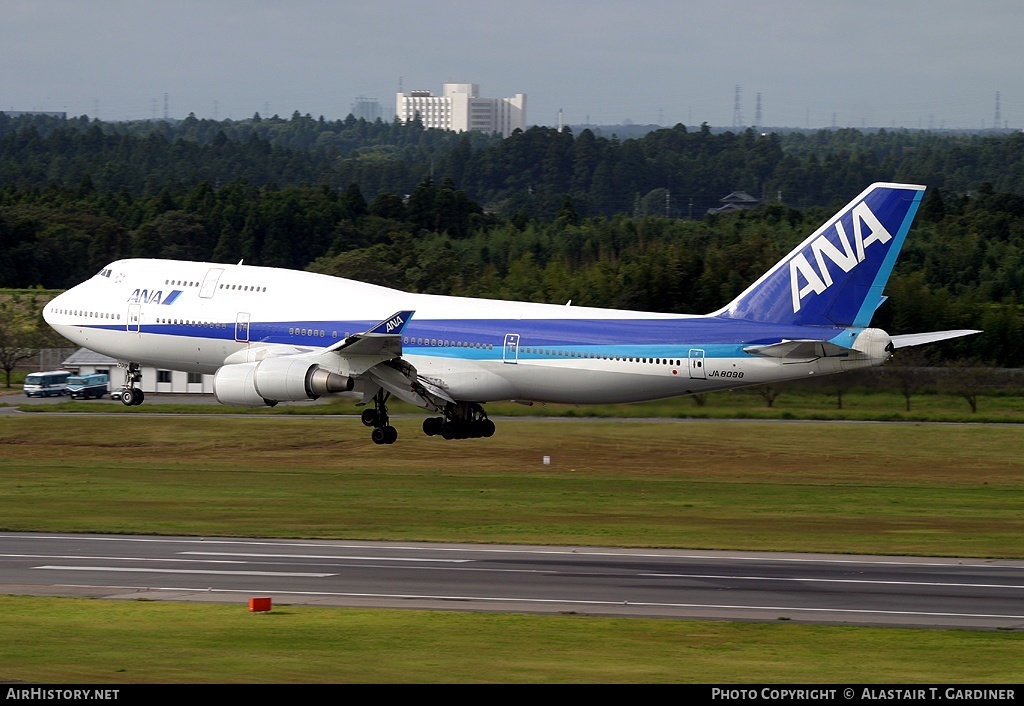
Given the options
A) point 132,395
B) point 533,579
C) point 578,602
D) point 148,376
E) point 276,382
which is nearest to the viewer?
point 578,602

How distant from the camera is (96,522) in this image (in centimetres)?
5497

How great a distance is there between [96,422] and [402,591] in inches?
1940

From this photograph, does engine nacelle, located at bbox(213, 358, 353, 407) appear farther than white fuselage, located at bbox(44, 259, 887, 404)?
Yes

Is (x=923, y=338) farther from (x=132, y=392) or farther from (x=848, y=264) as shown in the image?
(x=132, y=392)

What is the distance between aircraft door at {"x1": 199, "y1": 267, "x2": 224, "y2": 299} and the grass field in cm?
842

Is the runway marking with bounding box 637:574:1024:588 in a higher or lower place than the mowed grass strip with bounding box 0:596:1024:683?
lower

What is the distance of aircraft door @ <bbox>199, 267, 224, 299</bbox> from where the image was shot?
57950 millimetres

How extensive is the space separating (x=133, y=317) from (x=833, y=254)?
27365 mm

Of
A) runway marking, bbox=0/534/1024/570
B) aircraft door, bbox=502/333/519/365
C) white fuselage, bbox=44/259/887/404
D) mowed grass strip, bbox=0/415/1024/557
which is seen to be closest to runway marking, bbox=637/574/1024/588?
runway marking, bbox=0/534/1024/570

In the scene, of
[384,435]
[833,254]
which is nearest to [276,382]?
[384,435]

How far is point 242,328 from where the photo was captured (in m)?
57.1

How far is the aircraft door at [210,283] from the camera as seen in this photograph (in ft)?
190

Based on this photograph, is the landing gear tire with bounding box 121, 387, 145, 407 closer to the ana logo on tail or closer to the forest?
the ana logo on tail

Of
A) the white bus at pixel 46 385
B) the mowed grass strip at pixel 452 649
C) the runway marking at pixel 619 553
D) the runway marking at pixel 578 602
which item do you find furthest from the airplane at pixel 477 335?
the white bus at pixel 46 385
